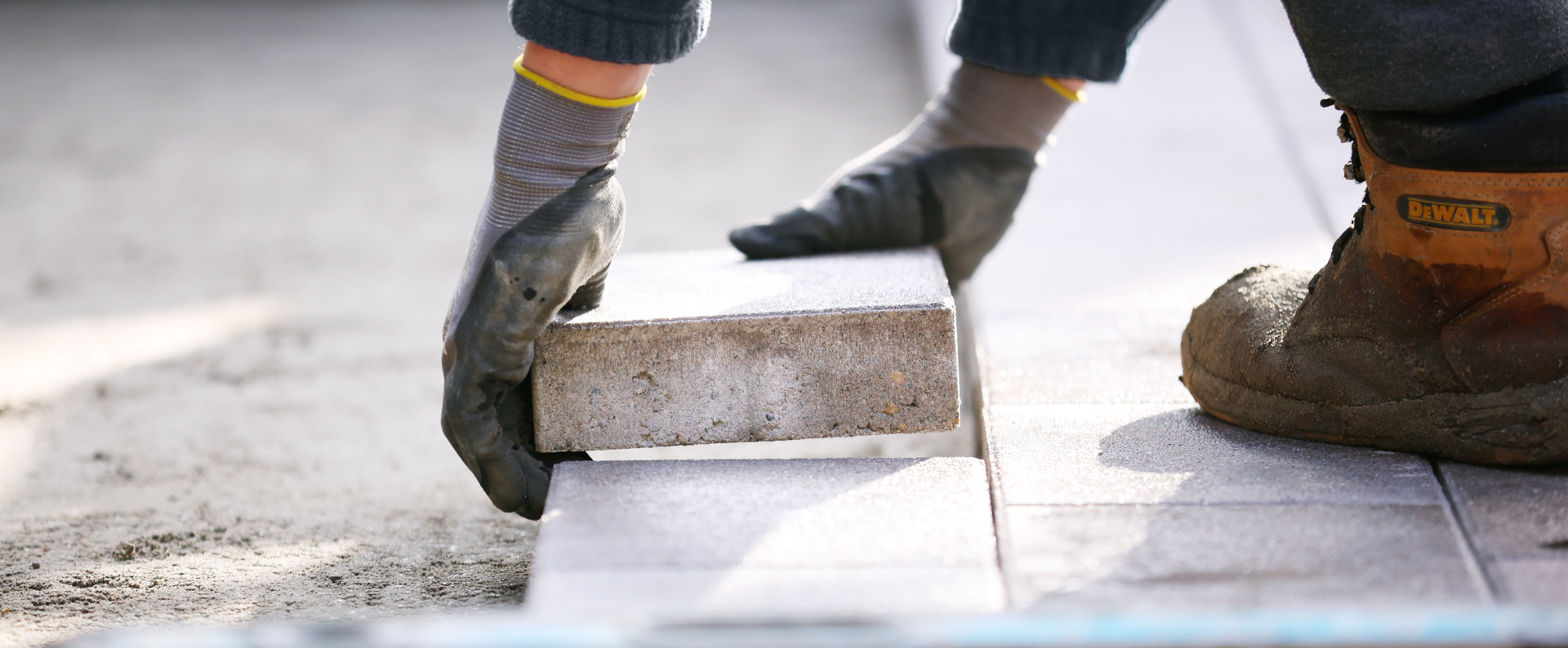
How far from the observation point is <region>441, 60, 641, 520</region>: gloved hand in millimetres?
1290

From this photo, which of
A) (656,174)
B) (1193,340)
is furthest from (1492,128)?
(656,174)

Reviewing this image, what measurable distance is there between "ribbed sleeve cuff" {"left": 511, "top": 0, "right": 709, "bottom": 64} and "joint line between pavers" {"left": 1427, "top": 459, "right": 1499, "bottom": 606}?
87 centimetres

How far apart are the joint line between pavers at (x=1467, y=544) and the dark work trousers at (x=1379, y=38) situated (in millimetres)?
371

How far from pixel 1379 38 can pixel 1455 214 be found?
0.19 meters

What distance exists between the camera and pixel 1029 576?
1.08 m

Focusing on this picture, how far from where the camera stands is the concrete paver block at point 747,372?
4.63ft

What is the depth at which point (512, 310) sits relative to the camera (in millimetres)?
1298

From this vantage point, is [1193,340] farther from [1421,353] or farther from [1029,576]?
[1029,576]

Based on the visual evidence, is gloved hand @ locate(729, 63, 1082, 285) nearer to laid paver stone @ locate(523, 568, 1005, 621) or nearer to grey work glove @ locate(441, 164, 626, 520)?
grey work glove @ locate(441, 164, 626, 520)

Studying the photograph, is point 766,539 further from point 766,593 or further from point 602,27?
point 602,27

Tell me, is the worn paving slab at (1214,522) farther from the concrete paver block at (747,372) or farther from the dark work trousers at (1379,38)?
the dark work trousers at (1379,38)

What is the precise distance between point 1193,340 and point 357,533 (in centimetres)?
112

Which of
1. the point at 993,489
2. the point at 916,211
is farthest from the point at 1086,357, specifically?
the point at 993,489

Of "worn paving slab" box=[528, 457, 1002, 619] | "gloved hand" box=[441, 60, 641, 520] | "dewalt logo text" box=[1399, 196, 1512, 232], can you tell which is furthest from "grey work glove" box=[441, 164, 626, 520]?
"dewalt logo text" box=[1399, 196, 1512, 232]
